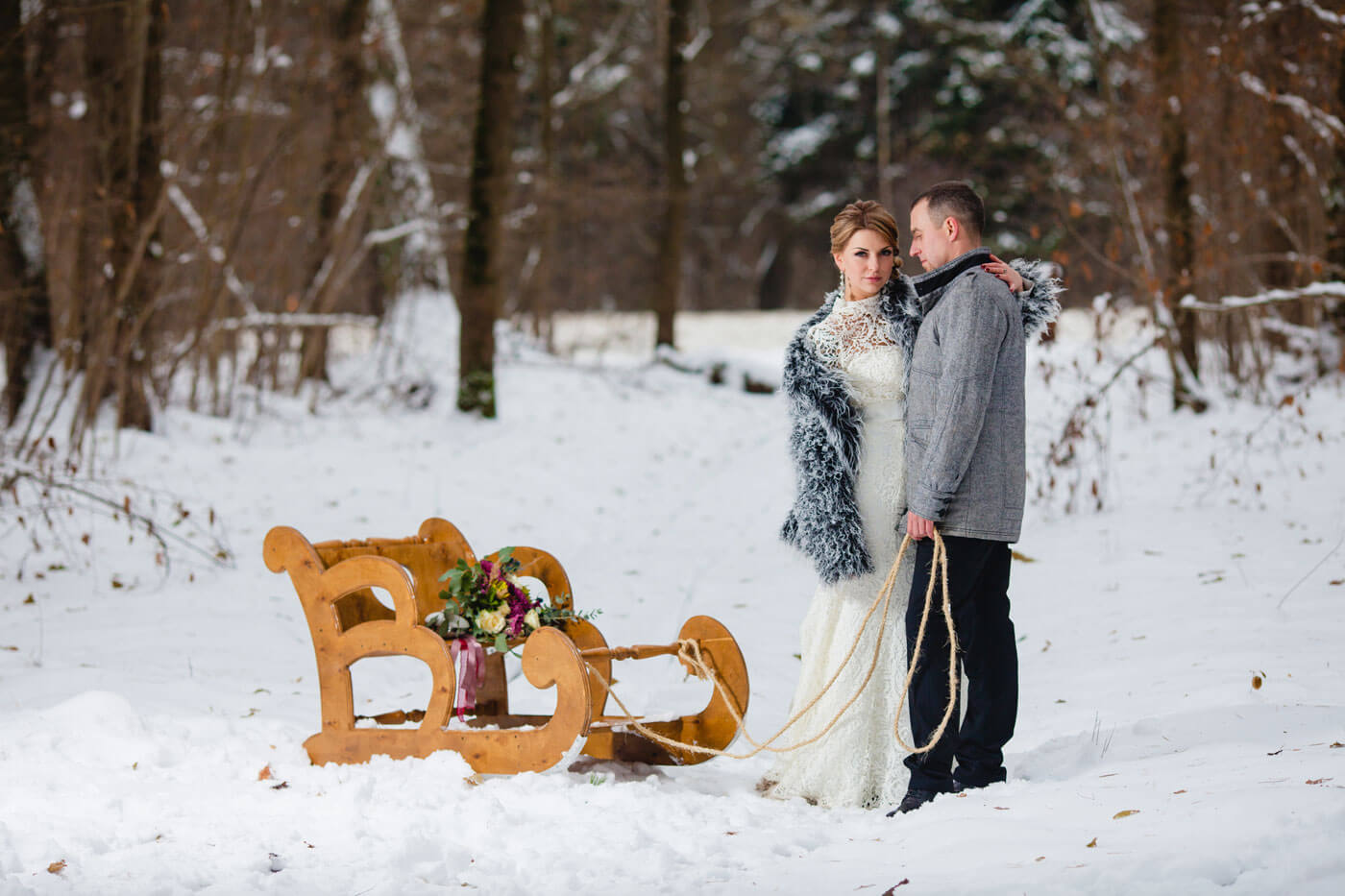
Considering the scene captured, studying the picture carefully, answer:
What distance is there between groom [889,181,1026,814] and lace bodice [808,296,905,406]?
6.1 inches

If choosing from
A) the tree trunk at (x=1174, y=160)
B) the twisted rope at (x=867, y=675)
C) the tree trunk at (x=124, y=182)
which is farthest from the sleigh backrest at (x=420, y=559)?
the tree trunk at (x=1174, y=160)

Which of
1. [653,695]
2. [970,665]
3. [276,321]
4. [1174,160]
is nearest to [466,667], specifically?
[653,695]

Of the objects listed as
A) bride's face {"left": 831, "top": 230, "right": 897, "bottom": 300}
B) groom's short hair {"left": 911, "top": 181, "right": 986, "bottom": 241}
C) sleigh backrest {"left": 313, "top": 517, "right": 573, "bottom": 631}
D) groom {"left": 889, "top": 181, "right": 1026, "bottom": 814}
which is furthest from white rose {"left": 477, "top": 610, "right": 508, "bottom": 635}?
groom's short hair {"left": 911, "top": 181, "right": 986, "bottom": 241}

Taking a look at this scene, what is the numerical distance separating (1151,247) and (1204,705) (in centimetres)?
898

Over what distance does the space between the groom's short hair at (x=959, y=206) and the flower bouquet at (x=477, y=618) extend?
2.04 m

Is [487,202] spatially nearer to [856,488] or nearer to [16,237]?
[16,237]

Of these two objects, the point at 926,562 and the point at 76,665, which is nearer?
the point at 926,562

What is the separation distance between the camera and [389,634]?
4359mm

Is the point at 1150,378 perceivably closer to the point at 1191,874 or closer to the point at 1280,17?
the point at 1280,17

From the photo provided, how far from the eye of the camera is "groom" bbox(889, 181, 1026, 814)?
12.5ft

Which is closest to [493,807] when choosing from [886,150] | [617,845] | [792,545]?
[617,845]

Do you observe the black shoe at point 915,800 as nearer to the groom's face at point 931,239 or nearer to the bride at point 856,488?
the bride at point 856,488

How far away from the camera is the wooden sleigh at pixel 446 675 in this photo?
413 centimetres

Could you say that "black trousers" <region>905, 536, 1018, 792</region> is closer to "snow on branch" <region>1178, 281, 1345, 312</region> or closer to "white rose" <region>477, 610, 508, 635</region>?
"white rose" <region>477, 610, 508, 635</region>
